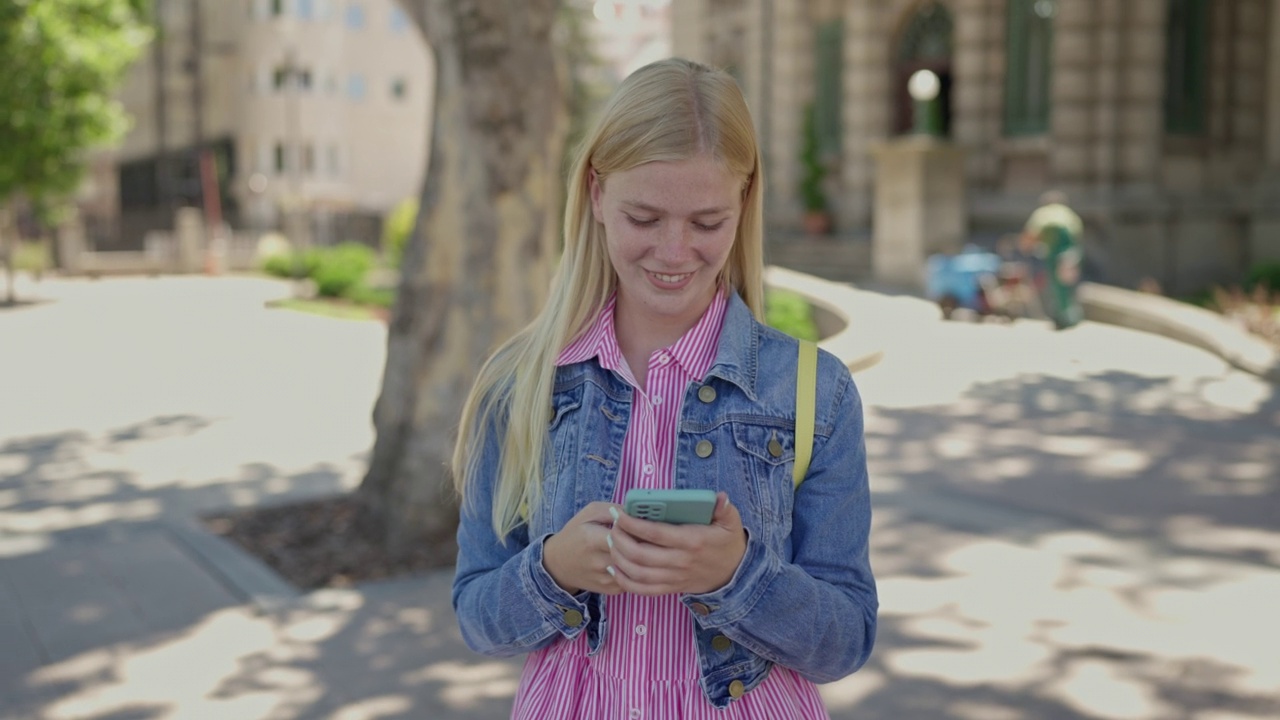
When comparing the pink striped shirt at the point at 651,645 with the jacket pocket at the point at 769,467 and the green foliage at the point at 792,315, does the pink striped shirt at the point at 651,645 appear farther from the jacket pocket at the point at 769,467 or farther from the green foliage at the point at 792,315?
the green foliage at the point at 792,315

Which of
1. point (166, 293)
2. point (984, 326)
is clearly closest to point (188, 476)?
point (984, 326)

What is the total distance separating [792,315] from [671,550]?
47.4 feet

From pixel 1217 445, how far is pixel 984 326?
291 inches

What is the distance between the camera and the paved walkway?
5.45 m

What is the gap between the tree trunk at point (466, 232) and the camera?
24.9ft

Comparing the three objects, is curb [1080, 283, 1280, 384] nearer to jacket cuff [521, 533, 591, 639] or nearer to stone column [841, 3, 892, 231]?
stone column [841, 3, 892, 231]

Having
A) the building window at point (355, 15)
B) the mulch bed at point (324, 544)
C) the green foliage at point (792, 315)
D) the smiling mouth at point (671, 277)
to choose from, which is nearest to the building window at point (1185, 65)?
the green foliage at point (792, 315)

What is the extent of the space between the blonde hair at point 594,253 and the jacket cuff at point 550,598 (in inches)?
6.7

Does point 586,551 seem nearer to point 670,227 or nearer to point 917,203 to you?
point 670,227

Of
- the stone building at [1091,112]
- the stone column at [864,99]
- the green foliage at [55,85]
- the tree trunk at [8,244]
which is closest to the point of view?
the stone building at [1091,112]

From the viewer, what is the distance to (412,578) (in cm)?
736

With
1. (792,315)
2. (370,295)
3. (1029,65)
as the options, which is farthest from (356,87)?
(792,315)

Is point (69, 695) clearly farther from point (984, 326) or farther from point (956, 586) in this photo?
point (984, 326)

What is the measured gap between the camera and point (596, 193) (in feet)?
7.97
